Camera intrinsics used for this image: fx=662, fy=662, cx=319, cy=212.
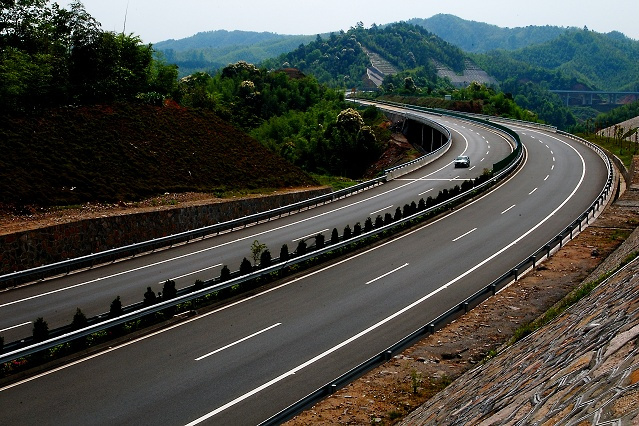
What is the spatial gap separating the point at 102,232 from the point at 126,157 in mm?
10642

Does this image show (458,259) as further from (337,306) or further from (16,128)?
(16,128)

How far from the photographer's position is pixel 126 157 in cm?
4244

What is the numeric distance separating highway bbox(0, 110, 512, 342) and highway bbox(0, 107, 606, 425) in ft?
4.88

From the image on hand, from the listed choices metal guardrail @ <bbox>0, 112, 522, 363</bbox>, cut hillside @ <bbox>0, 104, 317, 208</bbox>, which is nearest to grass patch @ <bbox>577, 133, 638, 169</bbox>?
cut hillside @ <bbox>0, 104, 317, 208</bbox>

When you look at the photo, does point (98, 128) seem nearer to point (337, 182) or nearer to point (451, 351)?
point (337, 182)

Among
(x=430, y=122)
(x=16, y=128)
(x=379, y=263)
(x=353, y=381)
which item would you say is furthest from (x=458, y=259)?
(x=430, y=122)

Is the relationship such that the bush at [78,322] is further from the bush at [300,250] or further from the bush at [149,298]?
the bush at [300,250]

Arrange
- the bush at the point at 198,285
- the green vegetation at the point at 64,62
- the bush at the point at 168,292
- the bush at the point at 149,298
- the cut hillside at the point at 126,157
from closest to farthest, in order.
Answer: the bush at the point at 149,298 → the bush at the point at 168,292 → the bush at the point at 198,285 → the cut hillside at the point at 126,157 → the green vegetation at the point at 64,62

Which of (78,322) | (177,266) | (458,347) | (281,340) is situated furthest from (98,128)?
(458,347)

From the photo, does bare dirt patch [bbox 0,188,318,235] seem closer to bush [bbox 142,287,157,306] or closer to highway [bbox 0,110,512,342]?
highway [bbox 0,110,512,342]

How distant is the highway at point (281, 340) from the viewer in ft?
51.6

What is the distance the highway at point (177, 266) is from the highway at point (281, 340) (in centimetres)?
149

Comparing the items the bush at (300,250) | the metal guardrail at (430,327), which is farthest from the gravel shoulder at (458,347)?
the bush at (300,250)

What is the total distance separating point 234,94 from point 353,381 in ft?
315
